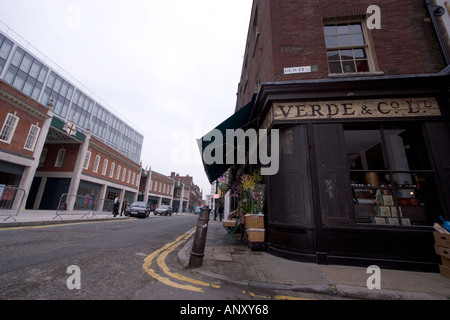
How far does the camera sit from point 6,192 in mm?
9141

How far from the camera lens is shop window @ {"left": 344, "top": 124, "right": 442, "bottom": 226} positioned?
464cm

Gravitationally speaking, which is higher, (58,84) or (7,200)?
(58,84)

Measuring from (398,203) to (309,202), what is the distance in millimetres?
2392

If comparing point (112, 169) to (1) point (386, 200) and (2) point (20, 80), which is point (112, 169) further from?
(1) point (386, 200)

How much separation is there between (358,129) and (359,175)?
1.30 metres

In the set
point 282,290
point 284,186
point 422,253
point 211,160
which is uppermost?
point 211,160

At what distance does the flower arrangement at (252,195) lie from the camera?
570 centimetres

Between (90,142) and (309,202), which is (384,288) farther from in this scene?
(90,142)

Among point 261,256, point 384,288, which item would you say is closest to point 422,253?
point 384,288

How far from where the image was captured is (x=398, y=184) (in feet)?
16.4
